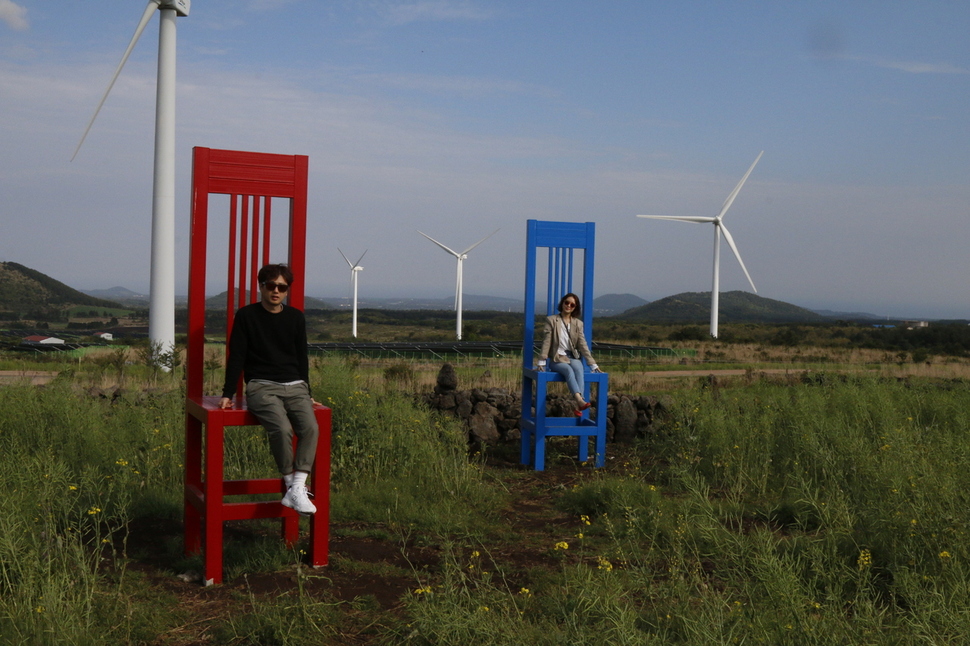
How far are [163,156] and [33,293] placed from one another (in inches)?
4270

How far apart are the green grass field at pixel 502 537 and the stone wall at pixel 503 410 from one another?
1.97 feet

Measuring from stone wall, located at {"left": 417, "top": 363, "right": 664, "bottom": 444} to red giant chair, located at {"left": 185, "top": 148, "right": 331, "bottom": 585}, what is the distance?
5.24m

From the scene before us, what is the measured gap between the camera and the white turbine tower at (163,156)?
18.6 meters

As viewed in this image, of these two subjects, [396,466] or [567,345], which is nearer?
[396,466]

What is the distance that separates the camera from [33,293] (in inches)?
4444

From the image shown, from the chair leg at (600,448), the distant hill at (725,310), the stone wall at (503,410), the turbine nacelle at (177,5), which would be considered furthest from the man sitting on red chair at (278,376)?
the distant hill at (725,310)

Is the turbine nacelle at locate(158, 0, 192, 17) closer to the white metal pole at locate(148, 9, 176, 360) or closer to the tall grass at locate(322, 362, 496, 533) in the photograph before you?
the white metal pole at locate(148, 9, 176, 360)

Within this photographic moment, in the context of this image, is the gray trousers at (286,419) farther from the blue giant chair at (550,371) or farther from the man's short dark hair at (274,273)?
the blue giant chair at (550,371)

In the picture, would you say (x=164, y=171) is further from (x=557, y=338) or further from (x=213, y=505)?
(x=213, y=505)

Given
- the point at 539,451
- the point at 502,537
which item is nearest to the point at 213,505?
the point at 502,537

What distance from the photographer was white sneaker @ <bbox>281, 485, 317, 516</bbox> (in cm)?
502

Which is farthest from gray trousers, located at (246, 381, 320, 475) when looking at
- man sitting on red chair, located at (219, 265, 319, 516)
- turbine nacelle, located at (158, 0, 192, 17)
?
turbine nacelle, located at (158, 0, 192, 17)

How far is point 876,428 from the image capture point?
968cm

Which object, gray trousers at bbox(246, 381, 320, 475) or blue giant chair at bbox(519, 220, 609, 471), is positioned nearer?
gray trousers at bbox(246, 381, 320, 475)
